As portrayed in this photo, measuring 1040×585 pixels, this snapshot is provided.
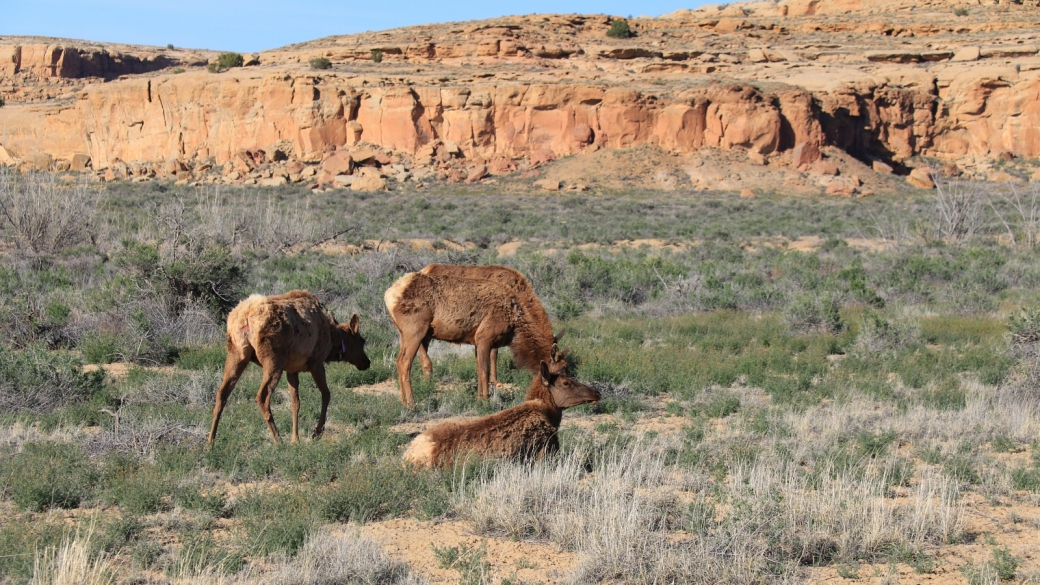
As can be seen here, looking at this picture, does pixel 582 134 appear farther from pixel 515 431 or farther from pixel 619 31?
pixel 515 431

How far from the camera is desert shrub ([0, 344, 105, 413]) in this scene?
891 cm

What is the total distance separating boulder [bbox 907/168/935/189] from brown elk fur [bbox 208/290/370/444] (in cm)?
5112

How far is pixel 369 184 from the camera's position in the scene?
1956 inches

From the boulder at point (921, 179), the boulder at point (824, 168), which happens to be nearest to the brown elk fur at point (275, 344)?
the boulder at point (824, 168)

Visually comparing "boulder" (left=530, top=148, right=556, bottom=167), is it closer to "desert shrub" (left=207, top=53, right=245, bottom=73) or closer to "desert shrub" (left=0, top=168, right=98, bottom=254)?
"desert shrub" (left=207, top=53, right=245, bottom=73)

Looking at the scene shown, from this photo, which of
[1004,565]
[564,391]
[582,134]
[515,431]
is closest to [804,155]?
[582,134]

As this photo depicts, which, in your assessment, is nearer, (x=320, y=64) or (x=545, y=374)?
(x=545, y=374)

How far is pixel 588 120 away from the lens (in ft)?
180

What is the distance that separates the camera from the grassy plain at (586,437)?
207 inches

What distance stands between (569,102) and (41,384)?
48335mm

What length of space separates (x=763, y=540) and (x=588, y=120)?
51064 millimetres

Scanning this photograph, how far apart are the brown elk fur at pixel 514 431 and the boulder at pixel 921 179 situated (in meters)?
50.5

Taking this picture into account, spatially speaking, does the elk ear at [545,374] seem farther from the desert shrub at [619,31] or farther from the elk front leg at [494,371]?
the desert shrub at [619,31]

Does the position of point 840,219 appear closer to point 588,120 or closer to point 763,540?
point 588,120
